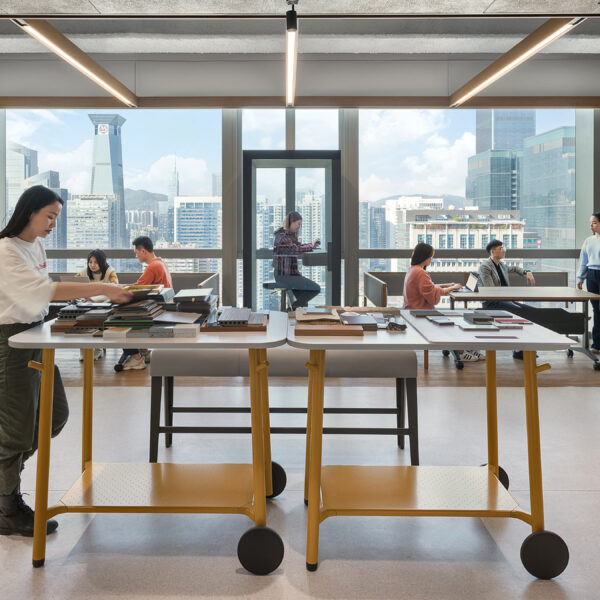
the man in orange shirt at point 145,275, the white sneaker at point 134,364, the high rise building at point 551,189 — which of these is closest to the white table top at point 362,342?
the man in orange shirt at point 145,275

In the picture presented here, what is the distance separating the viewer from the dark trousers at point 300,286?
748cm

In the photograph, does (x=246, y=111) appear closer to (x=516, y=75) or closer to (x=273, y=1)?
(x=516, y=75)

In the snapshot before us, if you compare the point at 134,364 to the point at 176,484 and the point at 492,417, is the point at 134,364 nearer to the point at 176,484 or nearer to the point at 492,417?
the point at 176,484

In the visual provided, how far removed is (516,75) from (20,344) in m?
7.85

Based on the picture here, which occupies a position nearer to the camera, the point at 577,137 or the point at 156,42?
the point at 156,42

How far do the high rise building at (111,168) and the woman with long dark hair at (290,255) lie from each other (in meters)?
2.49

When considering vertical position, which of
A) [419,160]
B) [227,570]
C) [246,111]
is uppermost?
[246,111]

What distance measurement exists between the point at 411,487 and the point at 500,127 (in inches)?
286

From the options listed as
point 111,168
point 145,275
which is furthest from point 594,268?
point 111,168

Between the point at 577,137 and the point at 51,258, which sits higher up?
the point at 577,137

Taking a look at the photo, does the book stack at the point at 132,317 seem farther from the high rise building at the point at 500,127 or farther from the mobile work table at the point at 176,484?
the high rise building at the point at 500,127

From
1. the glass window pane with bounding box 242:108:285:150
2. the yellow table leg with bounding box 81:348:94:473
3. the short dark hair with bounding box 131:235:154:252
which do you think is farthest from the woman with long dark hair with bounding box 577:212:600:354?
the yellow table leg with bounding box 81:348:94:473

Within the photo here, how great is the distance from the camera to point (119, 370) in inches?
234

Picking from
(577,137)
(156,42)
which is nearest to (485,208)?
(577,137)
